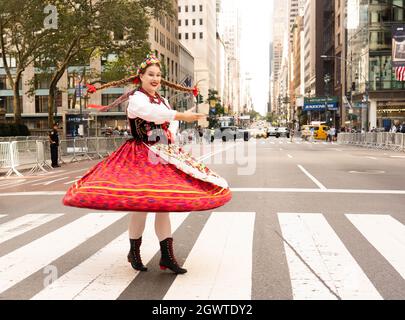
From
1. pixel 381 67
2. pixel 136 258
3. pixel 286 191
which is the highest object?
pixel 381 67

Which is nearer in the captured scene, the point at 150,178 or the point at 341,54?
the point at 150,178

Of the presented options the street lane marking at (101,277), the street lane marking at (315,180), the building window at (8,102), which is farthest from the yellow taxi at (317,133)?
the street lane marking at (101,277)

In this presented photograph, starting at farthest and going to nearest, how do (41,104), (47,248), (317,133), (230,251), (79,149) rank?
(41,104)
(317,133)
(79,149)
(47,248)
(230,251)

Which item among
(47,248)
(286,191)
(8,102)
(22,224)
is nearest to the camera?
(47,248)

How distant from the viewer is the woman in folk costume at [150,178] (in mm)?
4426

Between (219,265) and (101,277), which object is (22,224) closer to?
(101,277)

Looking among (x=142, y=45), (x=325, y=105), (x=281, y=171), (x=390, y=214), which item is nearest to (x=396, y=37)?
(x=142, y=45)

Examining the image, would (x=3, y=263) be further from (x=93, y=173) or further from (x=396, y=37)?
(x=396, y=37)

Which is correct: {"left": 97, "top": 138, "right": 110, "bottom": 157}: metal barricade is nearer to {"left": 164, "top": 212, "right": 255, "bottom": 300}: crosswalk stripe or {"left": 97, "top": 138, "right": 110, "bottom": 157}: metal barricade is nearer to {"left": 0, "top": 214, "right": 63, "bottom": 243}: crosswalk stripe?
{"left": 0, "top": 214, "right": 63, "bottom": 243}: crosswalk stripe

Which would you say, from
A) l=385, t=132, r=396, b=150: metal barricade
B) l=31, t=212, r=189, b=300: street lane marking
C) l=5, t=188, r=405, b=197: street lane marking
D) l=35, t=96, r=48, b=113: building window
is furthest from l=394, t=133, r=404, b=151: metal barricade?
l=35, t=96, r=48, b=113: building window

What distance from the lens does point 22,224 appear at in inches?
309

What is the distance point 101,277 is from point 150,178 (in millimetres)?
1062

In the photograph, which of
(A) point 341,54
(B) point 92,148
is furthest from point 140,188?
(A) point 341,54

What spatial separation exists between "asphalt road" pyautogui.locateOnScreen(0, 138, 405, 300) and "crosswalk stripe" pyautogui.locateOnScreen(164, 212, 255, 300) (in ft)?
0.03
